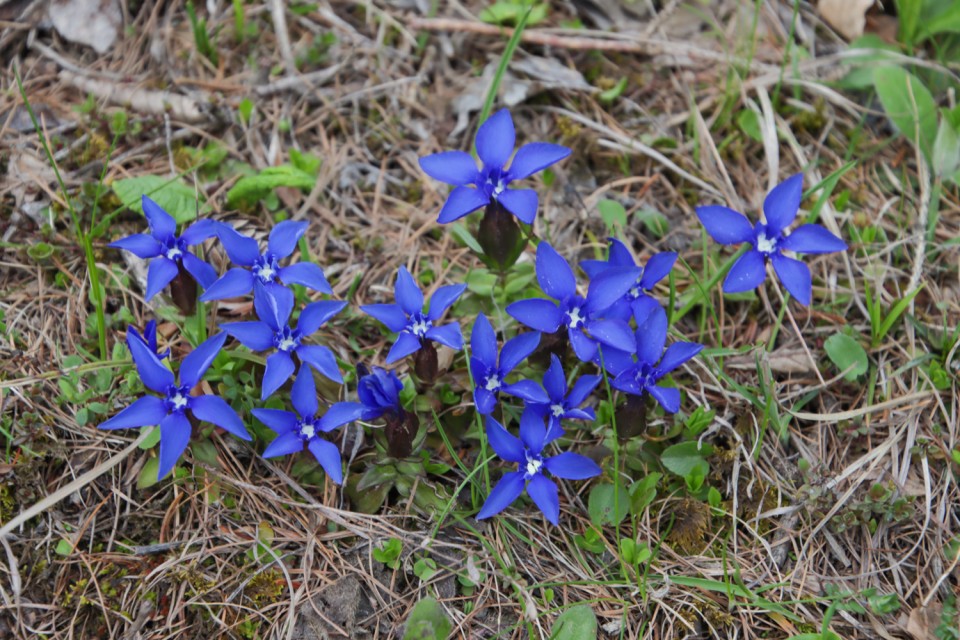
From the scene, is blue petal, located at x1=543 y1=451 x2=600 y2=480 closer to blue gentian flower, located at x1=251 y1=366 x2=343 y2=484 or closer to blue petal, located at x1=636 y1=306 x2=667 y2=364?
blue petal, located at x1=636 y1=306 x2=667 y2=364

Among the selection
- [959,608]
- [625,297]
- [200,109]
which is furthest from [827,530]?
[200,109]

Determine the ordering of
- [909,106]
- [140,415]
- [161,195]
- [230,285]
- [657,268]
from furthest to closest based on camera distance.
A: 1. [909,106]
2. [161,195]
3. [657,268]
4. [230,285]
5. [140,415]

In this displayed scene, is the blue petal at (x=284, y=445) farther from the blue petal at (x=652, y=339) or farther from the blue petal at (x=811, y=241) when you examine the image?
Result: the blue petal at (x=811, y=241)

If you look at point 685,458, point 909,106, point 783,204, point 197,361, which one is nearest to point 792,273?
point 783,204

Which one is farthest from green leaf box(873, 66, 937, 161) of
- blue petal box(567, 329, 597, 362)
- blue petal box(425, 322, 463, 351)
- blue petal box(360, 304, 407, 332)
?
blue petal box(360, 304, 407, 332)

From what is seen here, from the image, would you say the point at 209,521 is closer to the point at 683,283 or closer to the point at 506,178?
the point at 506,178

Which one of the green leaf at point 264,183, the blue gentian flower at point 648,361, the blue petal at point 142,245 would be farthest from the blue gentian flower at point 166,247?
the blue gentian flower at point 648,361

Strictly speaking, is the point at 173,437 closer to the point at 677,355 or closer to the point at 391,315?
the point at 391,315
